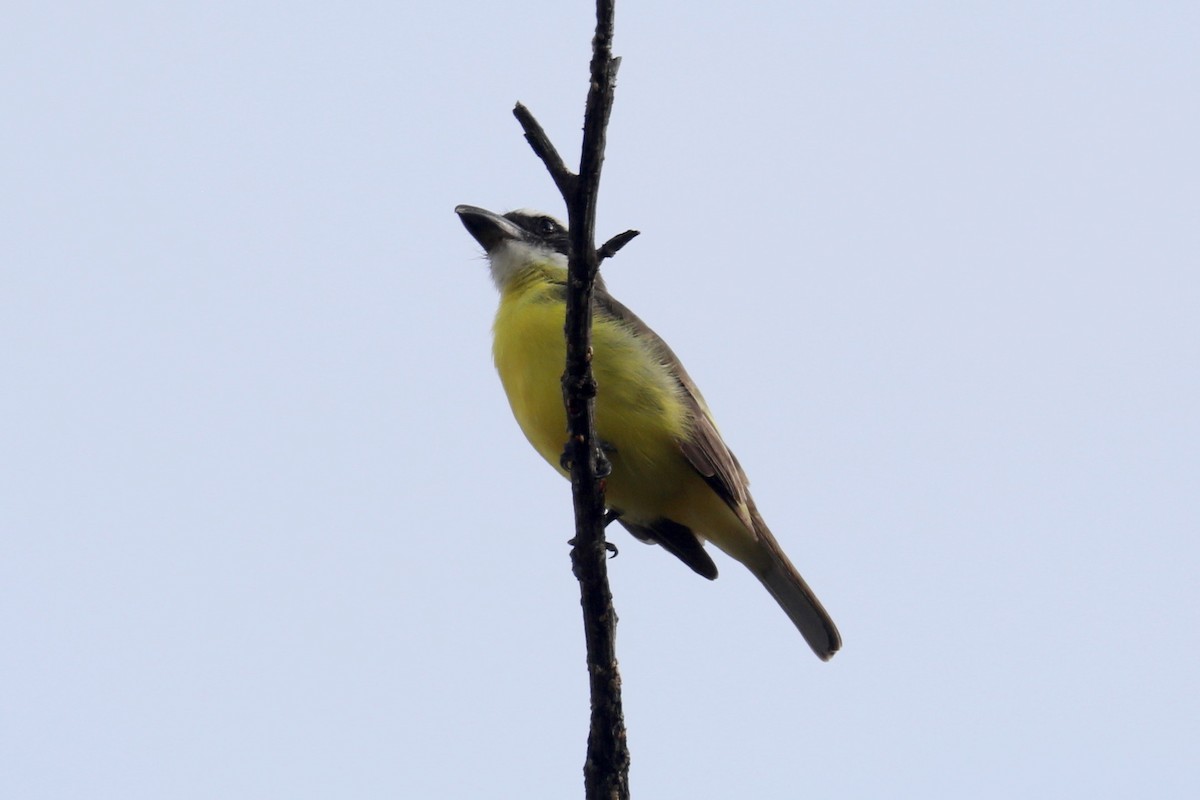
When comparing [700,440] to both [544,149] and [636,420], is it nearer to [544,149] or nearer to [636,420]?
[636,420]

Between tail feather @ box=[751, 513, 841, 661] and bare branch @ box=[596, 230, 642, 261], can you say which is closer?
bare branch @ box=[596, 230, 642, 261]

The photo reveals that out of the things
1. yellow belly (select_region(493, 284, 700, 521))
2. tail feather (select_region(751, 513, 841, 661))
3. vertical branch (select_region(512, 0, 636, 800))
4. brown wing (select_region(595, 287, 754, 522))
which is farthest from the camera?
tail feather (select_region(751, 513, 841, 661))

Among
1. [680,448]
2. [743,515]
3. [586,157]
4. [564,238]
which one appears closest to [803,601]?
[743,515]

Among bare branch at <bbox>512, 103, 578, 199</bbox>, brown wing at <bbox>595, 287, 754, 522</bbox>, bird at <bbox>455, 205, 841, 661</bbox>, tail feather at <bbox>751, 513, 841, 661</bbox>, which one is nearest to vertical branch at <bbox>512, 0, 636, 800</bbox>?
bare branch at <bbox>512, 103, 578, 199</bbox>

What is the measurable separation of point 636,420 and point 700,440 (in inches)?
18.5

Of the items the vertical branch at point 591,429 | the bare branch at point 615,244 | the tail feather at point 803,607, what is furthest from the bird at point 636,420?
the bare branch at point 615,244

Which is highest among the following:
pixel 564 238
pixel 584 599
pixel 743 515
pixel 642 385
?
pixel 564 238

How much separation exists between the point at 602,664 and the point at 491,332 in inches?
109

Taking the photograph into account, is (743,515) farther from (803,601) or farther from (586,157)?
(586,157)

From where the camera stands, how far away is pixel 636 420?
6.86 meters

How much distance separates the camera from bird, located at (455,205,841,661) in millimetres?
6832

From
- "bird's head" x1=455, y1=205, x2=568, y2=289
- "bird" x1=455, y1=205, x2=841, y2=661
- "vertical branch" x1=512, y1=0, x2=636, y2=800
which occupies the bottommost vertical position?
"vertical branch" x1=512, y1=0, x2=636, y2=800

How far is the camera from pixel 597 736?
523cm

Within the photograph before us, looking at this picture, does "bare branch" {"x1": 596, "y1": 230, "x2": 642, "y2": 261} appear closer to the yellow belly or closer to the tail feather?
the yellow belly
